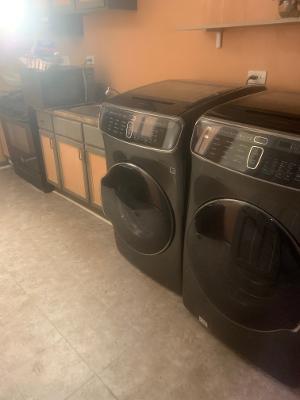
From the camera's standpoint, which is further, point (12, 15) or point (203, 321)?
point (12, 15)

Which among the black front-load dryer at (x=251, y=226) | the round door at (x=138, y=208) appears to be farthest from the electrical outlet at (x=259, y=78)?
the round door at (x=138, y=208)

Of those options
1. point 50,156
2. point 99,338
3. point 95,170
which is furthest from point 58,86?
point 99,338

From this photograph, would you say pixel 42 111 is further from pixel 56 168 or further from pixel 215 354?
pixel 215 354

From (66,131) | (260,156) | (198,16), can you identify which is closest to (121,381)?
(260,156)

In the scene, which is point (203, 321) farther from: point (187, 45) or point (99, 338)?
point (187, 45)

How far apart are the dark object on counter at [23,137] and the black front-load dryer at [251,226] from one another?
189 cm

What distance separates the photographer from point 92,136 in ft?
6.73

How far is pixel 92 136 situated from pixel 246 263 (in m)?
1.40

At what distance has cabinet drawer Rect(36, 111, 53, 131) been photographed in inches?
94.4

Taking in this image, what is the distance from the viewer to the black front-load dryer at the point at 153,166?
49.2 inches

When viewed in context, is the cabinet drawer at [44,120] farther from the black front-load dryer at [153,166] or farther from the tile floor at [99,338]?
the black front-load dryer at [153,166]

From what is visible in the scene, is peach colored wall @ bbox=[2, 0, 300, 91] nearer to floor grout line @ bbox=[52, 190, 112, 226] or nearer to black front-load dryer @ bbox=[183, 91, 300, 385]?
black front-load dryer @ bbox=[183, 91, 300, 385]

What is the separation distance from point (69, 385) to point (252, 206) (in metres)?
1.04

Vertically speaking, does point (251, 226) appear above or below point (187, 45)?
below
